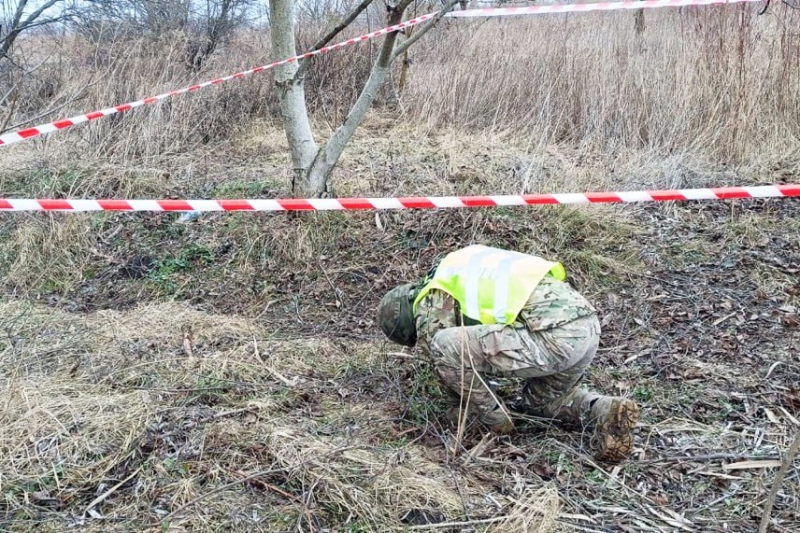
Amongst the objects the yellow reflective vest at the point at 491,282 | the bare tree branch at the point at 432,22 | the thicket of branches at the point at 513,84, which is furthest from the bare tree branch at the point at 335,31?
the yellow reflective vest at the point at 491,282

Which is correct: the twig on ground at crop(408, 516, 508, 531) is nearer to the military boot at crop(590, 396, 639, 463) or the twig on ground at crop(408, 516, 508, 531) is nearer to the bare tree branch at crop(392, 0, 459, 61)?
the military boot at crop(590, 396, 639, 463)

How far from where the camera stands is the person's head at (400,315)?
3.22 m

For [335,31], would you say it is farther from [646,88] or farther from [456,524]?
[456,524]

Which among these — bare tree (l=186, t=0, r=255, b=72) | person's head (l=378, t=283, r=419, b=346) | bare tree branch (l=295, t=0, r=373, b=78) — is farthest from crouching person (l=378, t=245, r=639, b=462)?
bare tree (l=186, t=0, r=255, b=72)

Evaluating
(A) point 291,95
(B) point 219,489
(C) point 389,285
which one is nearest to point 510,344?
(B) point 219,489

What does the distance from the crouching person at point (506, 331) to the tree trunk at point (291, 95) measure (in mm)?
2471

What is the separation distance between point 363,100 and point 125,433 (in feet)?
9.47

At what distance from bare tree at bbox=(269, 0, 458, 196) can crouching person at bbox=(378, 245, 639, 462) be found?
2.23 metres

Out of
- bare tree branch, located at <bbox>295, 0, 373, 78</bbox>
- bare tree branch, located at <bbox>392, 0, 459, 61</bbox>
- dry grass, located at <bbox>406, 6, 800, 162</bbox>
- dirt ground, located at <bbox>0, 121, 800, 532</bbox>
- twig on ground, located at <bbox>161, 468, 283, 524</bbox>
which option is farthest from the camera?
dry grass, located at <bbox>406, 6, 800, 162</bbox>

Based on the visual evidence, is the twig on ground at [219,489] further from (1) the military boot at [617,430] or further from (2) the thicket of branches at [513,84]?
(2) the thicket of branches at [513,84]

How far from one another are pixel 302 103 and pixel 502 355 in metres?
3.01

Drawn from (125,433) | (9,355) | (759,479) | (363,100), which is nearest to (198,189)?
(363,100)

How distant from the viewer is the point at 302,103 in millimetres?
5230

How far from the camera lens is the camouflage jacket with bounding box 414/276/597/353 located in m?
2.89
